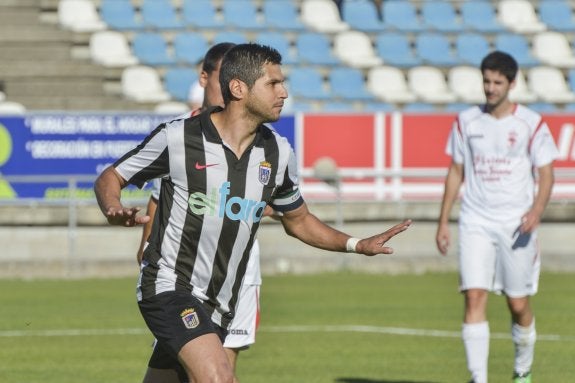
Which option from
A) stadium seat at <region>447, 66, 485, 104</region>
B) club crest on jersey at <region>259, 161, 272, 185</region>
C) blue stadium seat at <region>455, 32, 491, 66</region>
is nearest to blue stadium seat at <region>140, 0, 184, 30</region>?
stadium seat at <region>447, 66, 485, 104</region>

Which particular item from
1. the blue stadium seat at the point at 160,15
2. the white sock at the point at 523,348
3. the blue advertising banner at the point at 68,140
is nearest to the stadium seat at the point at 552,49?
the blue stadium seat at the point at 160,15

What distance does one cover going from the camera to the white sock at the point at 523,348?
34.3 ft

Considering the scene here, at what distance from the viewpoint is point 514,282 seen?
34.7ft

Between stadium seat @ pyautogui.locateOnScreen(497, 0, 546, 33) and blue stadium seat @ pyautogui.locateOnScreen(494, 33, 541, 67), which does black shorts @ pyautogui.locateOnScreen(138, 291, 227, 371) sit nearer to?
blue stadium seat @ pyautogui.locateOnScreen(494, 33, 541, 67)

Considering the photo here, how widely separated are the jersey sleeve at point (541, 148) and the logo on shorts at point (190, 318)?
442cm

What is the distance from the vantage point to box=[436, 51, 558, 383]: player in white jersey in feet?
34.4

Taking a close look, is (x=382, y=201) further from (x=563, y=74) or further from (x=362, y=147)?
(x=563, y=74)

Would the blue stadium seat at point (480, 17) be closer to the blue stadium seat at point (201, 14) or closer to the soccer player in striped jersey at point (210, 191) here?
the blue stadium seat at point (201, 14)

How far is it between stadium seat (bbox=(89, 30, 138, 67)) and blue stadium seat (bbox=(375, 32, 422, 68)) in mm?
5169

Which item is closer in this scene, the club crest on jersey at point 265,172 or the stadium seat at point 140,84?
the club crest on jersey at point 265,172

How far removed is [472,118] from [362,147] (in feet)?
40.5

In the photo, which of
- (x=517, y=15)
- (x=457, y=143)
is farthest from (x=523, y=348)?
(x=517, y=15)

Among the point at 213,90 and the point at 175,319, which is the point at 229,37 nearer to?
the point at 213,90

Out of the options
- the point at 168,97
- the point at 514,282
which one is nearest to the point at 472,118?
the point at 514,282
